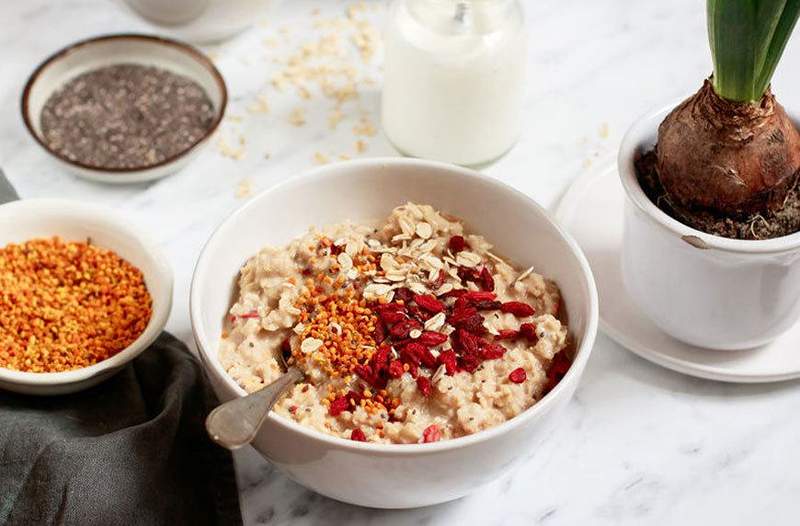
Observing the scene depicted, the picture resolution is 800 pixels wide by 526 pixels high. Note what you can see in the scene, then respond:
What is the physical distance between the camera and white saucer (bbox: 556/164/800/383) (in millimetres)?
1554

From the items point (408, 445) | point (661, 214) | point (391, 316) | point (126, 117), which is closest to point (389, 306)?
point (391, 316)

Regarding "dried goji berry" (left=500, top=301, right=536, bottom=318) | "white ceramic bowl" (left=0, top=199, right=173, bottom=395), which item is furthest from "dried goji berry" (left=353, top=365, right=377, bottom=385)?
"white ceramic bowl" (left=0, top=199, right=173, bottom=395)

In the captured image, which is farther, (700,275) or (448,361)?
(700,275)

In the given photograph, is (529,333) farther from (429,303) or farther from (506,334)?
(429,303)

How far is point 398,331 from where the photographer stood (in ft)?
4.53

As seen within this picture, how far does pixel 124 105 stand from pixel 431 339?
90 cm

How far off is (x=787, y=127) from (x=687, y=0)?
868 millimetres

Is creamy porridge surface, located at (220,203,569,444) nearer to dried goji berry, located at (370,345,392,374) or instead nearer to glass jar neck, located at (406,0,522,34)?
dried goji berry, located at (370,345,392,374)

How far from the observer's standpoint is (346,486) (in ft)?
4.22

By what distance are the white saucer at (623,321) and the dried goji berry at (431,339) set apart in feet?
1.13

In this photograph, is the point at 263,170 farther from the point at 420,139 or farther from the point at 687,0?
the point at 687,0

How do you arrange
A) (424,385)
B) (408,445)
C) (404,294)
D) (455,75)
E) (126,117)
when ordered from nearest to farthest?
(408,445), (424,385), (404,294), (455,75), (126,117)

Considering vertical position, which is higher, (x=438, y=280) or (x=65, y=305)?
(x=438, y=280)

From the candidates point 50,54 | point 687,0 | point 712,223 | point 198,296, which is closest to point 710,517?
point 712,223
